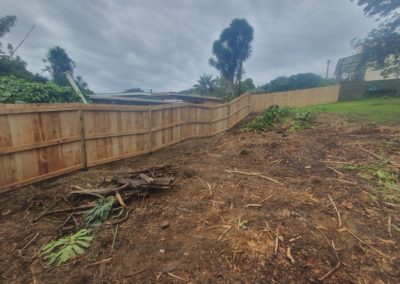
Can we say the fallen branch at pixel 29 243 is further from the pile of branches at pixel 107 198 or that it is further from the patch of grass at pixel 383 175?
the patch of grass at pixel 383 175

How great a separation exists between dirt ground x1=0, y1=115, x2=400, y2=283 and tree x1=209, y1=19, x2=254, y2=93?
2345 centimetres

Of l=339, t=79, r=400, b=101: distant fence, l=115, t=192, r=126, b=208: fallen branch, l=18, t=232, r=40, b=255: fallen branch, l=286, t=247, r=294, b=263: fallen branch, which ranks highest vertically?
l=339, t=79, r=400, b=101: distant fence

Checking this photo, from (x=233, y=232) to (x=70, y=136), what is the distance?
3938 millimetres

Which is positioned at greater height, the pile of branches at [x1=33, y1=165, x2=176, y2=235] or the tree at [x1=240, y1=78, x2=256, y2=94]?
the tree at [x1=240, y1=78, x2=256, y2=94]

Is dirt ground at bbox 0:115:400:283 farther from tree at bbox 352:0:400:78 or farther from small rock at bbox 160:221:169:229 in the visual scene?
tree at bbox 352:0:400:78

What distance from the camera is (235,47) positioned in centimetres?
2484

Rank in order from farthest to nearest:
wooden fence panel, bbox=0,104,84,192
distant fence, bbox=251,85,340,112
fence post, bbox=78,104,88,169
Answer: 1. distant fence, bbox=251,85,340,112
2. fence post, bbox=78,104,88,169
3. wooden fence panel, bbox=0,104,84,192

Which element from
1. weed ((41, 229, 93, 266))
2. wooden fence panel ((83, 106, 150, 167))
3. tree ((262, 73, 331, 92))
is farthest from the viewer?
tree ((262, 73, 331, 92))

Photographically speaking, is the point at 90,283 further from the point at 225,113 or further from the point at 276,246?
the point at 225,113

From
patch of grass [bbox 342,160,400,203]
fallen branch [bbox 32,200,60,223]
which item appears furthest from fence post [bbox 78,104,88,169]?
patch of grass [bbox 342,160,400,203]

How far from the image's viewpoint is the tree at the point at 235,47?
2478 centimetres

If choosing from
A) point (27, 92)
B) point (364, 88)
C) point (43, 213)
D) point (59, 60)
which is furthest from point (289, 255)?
point (59, 60)

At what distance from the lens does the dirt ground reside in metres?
1.65

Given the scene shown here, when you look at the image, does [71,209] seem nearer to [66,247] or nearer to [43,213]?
[43,213]
